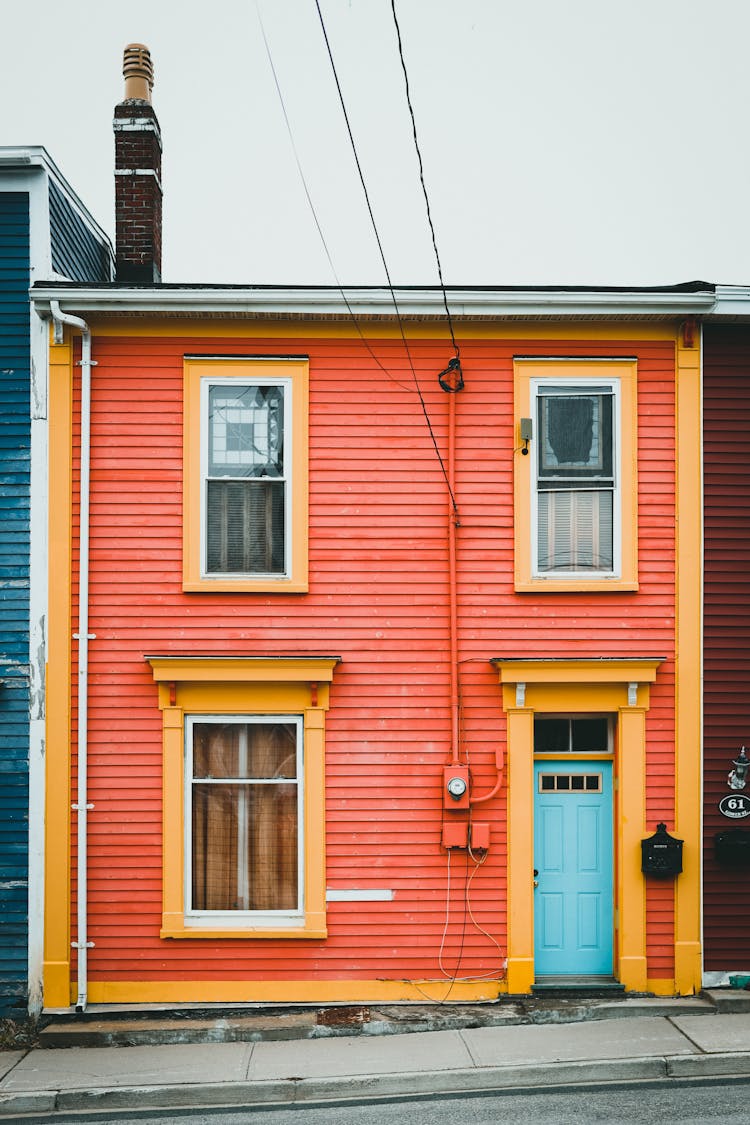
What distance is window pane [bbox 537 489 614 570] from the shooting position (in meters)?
10.3

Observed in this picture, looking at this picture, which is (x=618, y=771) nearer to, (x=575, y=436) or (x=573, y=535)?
(x=573, y=535)

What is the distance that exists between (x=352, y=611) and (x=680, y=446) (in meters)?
3.65

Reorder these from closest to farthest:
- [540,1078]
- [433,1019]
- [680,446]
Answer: [540,1078], [433,1019], [680,446]

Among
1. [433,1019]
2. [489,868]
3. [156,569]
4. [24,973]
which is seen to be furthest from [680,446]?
[24,973]

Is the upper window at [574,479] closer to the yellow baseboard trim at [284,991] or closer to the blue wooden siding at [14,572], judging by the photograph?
the yellow baseboard trim at [284,991]

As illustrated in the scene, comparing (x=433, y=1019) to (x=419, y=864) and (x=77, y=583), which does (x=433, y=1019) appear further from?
(x=77, y=583)

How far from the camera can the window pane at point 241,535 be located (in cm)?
1020

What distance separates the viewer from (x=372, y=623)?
10.1 m

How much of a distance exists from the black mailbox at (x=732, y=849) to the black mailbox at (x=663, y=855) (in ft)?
1.28

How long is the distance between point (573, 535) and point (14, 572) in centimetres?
551

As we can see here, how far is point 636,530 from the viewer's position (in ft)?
33.4

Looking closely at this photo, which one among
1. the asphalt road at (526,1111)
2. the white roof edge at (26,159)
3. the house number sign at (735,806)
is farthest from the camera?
the house number sign at (735,806)

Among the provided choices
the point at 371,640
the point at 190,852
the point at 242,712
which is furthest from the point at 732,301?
the point at 190,852

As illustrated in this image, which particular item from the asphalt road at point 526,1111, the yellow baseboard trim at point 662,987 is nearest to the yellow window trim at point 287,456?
the asphalt road at point 526,1111
